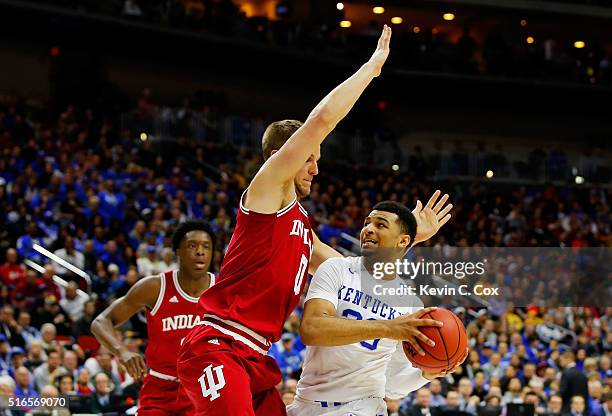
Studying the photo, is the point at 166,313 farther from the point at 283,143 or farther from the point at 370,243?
the point at 283,143

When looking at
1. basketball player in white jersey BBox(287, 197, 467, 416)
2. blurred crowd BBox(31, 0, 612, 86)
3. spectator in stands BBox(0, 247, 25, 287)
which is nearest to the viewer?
basketball player in white jersey BBox(287, 197, 467, 416)

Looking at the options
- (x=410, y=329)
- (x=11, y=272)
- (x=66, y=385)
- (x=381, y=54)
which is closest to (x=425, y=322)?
(x=410, y=329)

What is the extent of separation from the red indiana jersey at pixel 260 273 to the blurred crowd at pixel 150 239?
1.12 meters

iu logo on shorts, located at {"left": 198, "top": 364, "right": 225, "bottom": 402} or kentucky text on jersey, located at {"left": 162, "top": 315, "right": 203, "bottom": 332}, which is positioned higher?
kentucky text on jersey, located at {"left": 162, "top": 315, "right": 203, "bottom": 332}

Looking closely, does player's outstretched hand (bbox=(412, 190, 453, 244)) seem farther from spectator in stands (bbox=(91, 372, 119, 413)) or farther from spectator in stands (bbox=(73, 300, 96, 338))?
spectator in stands (bbox=(73, 300, 96, 338))

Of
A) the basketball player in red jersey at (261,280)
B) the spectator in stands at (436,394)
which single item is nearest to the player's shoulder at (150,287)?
the basketball player in red jersey at (261,280)

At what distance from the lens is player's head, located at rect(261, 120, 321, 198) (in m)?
4.84

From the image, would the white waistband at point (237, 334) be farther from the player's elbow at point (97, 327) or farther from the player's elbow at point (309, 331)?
the player's elbow at point (97, 327)

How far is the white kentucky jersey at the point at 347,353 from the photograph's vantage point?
507cm

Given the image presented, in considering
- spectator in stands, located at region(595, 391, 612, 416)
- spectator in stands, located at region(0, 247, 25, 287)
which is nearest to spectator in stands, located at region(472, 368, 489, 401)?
spectator in stands, located at region(595, 391, 612, 416)

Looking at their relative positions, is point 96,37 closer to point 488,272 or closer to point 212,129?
point 212,129

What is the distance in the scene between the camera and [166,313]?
21.7 feet

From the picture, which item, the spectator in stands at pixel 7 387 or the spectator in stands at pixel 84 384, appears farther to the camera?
the spectator in stands at pixel 84 384

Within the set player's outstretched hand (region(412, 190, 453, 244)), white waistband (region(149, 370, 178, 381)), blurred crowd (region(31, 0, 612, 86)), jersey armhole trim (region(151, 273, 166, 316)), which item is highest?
blurred crowd (region(31, 0, 612, 86))
